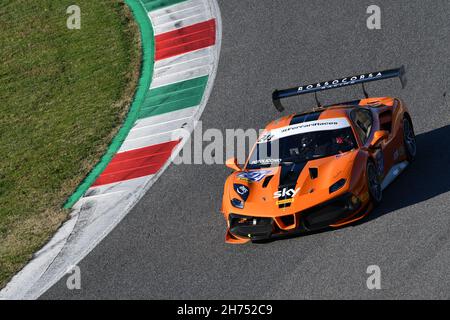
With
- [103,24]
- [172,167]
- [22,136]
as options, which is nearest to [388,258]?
[172,167]

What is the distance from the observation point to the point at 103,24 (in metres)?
18.9

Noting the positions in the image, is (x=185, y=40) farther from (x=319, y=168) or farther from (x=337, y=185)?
(x=337, y=185)

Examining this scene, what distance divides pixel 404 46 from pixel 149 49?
5029 millimetres

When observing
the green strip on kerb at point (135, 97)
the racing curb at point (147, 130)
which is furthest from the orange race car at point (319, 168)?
the green strip on kerb at point (135, 97)

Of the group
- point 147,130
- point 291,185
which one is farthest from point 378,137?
point 147,130

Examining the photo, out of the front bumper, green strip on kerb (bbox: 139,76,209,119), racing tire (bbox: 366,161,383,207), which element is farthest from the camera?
green strip on kerb (bbox: 139,76,209,119)

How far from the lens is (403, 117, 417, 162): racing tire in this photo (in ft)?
38.7

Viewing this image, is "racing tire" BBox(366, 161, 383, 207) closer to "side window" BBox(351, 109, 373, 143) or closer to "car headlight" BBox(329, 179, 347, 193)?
"car headlight" BBox(329, 179, 347, 193)

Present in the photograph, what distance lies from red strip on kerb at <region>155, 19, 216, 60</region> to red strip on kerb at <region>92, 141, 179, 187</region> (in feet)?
11.2

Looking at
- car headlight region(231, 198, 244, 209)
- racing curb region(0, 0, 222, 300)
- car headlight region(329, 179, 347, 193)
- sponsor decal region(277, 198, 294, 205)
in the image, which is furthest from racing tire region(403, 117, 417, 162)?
racing curb region(0, 0, 222, 300)

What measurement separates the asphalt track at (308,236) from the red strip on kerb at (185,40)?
0.37m

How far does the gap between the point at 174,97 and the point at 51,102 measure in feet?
8.19

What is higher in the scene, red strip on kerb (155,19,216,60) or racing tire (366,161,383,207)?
red strip on kerb (155,19,216,60)
